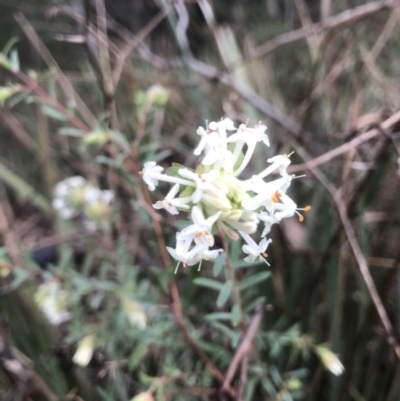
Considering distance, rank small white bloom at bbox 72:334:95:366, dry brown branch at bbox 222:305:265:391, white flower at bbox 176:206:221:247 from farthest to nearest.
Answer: small white bloom at bbox 72:334:95:366, dry brown branch at bbox 222:305:265:391, white flower at bbox 176:206:221:247

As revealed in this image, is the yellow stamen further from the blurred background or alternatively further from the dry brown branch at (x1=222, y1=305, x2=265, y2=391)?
the dry brown branch at (x1=222, y1=305, x2=265, y2=391)

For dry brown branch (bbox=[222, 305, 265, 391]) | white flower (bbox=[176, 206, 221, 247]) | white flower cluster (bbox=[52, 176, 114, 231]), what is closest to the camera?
white flower (bbox=[176, 206, 221, 247])

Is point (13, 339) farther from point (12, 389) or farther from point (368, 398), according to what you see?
point (368, 398)

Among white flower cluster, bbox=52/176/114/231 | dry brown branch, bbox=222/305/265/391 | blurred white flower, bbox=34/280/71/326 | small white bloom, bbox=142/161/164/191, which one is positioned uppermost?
small white bloom, bbox=142/161/164/191

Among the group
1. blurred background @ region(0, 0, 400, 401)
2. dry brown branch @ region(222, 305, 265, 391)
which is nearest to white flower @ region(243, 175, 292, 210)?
blurred background @ region(0, 0, 400, 401)

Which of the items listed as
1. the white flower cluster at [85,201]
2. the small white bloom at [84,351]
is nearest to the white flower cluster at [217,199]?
the small white bloom at [84,351]

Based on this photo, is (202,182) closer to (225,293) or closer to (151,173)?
(151,173)

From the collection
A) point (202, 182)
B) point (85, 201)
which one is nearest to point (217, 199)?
point (202, 182)

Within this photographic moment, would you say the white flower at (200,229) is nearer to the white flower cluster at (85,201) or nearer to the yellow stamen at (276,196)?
the yellow stamen at (276,196)

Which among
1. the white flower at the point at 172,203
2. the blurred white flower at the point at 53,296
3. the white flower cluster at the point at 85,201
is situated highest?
the white flower at the point at 172,203
